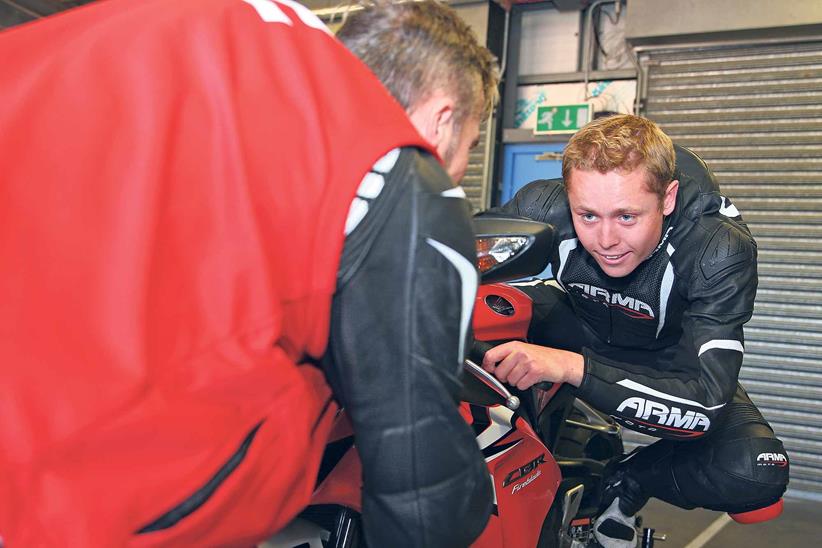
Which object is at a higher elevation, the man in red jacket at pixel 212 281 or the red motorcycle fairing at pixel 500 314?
the man in red jacket at pixel 212 281

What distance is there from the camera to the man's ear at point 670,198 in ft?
7.43

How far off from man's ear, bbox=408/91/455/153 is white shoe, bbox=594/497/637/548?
174 cm

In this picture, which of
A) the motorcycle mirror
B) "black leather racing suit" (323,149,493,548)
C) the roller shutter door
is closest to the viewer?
"black leather racing suit" (323,149,493,548)

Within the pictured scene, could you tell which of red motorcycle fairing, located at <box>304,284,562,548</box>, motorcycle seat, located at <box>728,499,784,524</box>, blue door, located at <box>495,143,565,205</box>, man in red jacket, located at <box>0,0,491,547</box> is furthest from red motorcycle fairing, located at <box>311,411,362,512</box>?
blue door, located at <box>495,143,565,205</box>

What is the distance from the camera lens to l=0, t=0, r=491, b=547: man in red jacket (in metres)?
0.71

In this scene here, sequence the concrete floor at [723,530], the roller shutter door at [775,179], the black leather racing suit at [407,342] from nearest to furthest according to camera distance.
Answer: the black leather racing suit at [407,342] < the concrete floor at [723,530] < the roller shutter door at [775,179]

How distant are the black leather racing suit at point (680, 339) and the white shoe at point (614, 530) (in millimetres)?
51

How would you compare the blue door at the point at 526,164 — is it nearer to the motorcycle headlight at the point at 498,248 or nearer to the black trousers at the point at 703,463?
the black trousers at the point at 703,463

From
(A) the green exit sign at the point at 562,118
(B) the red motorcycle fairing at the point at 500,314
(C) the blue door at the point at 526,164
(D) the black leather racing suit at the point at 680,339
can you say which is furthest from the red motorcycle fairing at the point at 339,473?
(C) the blue door at the point at 526,164

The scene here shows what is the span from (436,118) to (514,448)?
93cm

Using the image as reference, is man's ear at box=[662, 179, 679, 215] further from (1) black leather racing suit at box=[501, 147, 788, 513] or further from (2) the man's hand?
(2) the man's hand

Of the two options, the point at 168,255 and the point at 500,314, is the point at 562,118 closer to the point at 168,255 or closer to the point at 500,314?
the point at 500,314

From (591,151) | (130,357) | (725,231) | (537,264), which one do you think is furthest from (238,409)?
(725,231)

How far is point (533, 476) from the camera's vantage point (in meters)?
1.80
